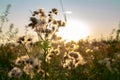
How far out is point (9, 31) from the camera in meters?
9.89

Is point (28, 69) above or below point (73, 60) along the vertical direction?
above

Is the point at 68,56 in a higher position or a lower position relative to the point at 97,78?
higher

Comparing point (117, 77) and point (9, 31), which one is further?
point (9, 31)

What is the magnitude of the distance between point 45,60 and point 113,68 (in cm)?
198

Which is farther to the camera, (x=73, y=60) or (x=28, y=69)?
(x=73, y=60)

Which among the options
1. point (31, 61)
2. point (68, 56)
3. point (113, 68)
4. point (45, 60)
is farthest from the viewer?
point (113, 68)

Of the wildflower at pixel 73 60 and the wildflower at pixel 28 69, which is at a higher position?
the wildflower at pixel 28 69

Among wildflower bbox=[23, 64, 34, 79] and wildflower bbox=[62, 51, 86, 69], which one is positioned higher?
wildflower bbox=[23, 64, 34, 79]

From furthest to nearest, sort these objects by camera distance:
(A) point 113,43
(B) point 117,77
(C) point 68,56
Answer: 1. (A) point 113,43
2. (B) point 117,77
3. (C) point 68,56

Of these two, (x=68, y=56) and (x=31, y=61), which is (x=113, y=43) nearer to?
(x=68, y=56)

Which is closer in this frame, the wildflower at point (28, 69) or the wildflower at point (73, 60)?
the wildflower at point (28, 69)

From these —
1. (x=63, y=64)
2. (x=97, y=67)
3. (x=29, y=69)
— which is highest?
(x=29, y=69)

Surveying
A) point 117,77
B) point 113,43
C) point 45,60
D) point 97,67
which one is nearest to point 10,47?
point 113,43

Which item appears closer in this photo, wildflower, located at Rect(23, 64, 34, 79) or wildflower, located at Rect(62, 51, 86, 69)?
wildflower, located at Rect(23, 64, 34, 79)
